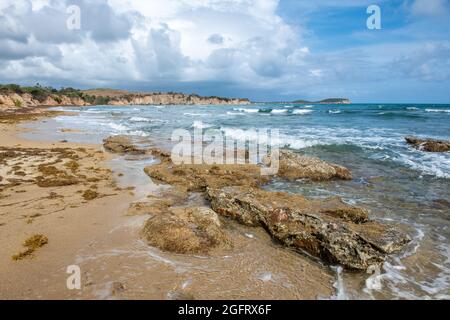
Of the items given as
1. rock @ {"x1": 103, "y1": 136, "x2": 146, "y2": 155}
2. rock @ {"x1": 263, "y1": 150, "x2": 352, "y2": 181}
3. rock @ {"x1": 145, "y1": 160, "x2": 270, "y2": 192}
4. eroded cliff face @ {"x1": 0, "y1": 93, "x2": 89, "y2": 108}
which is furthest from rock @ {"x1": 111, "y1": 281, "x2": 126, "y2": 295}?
eroded cliff face @ {"x1": 0, "y1": 93, "x2": 89, "y2": 108}

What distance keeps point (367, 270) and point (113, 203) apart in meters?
6.57

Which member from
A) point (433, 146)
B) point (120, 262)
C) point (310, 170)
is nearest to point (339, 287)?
point (120, 262)

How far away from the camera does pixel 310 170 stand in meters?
12.1

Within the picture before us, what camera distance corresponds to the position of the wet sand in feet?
15.5

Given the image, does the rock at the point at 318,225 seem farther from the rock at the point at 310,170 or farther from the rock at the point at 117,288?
the rock at the point at 310,170

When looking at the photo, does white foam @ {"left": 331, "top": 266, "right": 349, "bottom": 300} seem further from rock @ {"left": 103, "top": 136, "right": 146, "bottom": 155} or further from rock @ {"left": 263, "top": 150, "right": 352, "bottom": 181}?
rock @ {"left": 103, "top": 136, "right": 146, "bottom": 155}

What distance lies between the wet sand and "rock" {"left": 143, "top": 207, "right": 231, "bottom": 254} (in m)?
0.19

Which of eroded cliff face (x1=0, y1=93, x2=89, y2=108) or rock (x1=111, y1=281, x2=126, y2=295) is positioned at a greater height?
eroded cliff face (x1=0, y1=93, x2=89, y2=108)

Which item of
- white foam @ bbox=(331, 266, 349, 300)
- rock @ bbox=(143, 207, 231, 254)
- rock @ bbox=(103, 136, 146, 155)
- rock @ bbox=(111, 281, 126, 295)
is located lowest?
white foam @ bbox=(331, 266, 349, 300)

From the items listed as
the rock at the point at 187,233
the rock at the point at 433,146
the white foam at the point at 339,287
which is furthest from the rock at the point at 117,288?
the rock at the point at 433,146

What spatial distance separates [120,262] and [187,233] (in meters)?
1.39

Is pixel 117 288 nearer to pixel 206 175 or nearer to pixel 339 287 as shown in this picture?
pixel 339 287

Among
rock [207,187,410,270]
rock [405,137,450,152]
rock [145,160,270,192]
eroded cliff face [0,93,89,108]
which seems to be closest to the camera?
rock [207,187,410,270]
